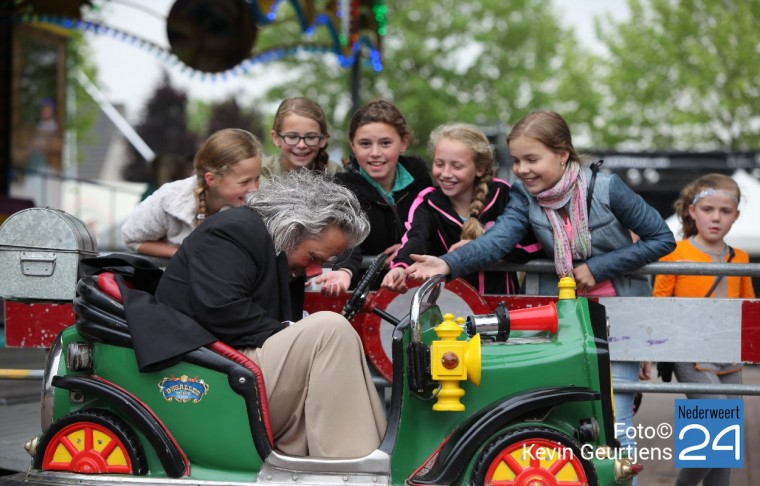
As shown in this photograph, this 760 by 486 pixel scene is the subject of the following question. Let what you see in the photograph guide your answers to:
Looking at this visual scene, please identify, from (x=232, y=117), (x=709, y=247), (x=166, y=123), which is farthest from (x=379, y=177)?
(x=166, y=123)

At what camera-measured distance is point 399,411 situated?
3.41 meters

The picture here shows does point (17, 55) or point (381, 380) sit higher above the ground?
point (17, 55)

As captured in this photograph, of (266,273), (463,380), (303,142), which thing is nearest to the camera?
(463,380)

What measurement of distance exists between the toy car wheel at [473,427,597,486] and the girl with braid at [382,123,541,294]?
1313 mm

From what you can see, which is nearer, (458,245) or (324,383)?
(324,383)

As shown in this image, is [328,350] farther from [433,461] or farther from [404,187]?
[404,187]

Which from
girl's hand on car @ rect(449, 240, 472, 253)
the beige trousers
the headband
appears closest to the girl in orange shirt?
the headband

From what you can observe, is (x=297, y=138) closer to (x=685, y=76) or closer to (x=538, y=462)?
(x=538, y=462)

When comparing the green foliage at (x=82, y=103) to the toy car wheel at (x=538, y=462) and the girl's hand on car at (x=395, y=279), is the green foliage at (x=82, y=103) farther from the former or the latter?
the toy car wheel at (x=538, y=462)

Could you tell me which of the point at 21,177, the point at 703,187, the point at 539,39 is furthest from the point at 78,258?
the point at 539,39

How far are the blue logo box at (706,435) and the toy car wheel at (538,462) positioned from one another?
36.4 inches

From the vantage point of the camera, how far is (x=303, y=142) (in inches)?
193

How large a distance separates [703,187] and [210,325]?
2.74 metres

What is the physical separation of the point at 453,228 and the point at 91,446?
1894mm
